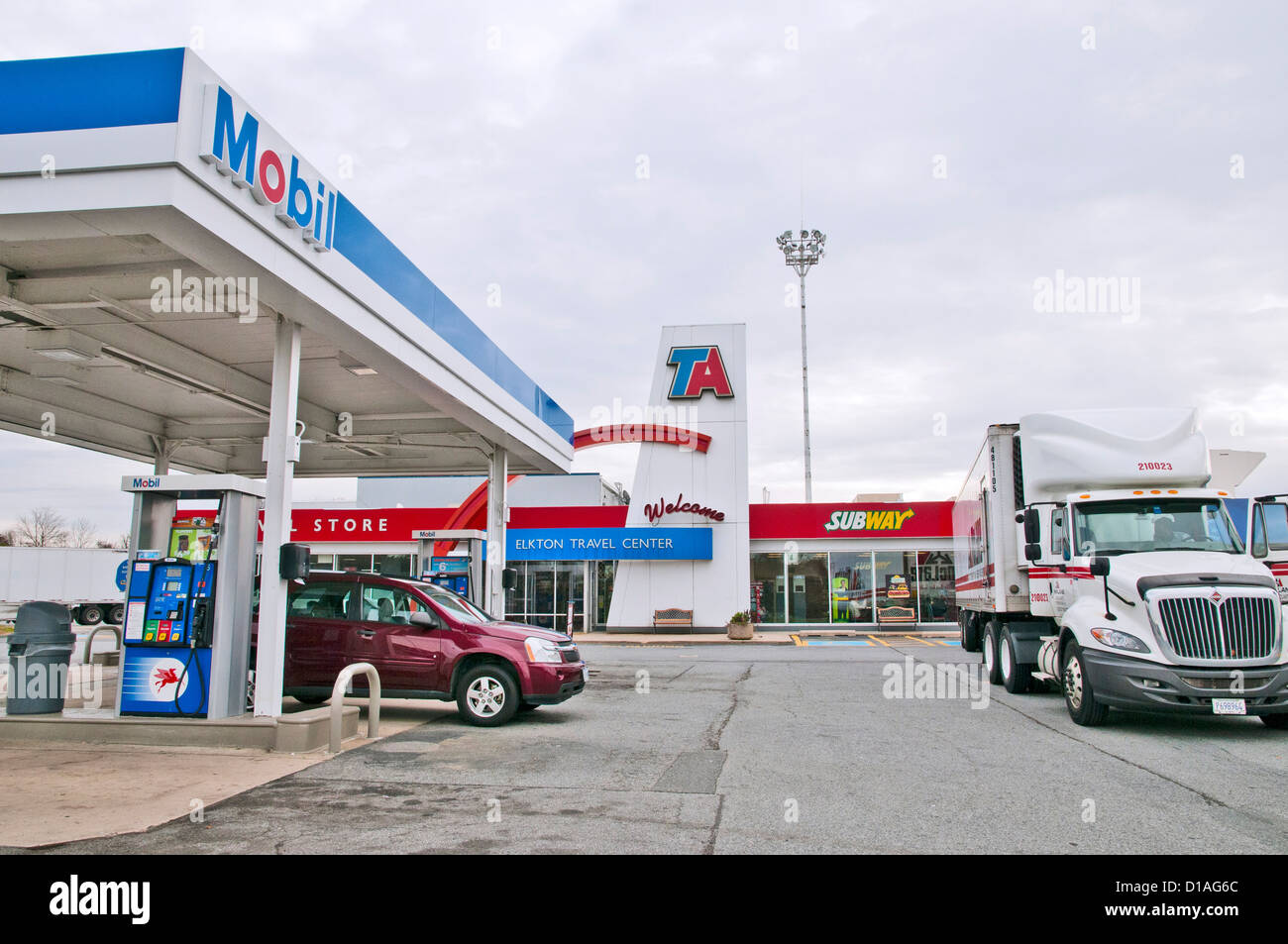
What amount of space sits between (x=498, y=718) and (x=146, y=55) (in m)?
7.19

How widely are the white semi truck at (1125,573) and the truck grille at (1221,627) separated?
0.03 feet

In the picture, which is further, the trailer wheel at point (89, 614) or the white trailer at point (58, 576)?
the white trailer at point (58, 576)

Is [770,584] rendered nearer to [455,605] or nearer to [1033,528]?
[1033,528]

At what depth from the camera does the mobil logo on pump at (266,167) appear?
6.46 meters

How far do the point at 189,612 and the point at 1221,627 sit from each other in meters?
10.3

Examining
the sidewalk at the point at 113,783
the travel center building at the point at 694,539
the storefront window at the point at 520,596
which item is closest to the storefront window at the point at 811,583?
the travel center building at the point at 694,539

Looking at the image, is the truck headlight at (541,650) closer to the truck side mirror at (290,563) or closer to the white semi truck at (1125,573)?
the truck side mirror at (290,563)

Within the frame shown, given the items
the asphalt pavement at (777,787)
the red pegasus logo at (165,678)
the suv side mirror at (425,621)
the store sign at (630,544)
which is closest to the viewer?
the asphalt pavement at (777,787)

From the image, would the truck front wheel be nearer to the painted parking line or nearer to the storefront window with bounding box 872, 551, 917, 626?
the painted parking line
